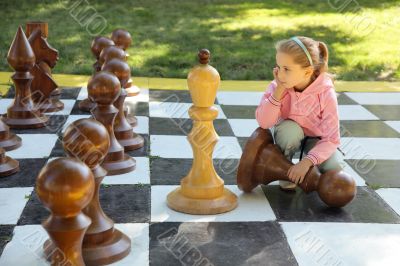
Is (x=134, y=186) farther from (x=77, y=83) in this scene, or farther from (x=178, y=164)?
(x=77, y=83)

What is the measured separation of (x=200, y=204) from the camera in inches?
76.1

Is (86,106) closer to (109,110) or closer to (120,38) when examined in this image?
(120,38)

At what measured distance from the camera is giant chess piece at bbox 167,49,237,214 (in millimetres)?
1922

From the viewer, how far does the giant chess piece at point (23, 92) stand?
2.61 metres

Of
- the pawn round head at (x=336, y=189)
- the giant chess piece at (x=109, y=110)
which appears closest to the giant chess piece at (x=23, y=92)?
the giant chess piece at (x=109, y=110)

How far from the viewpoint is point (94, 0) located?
22.9 ft

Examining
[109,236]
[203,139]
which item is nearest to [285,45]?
[203,139]

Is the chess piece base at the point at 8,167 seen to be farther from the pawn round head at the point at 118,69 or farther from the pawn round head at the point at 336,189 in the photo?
the pawn round head at the point at 336,189

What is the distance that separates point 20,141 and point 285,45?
1138mm

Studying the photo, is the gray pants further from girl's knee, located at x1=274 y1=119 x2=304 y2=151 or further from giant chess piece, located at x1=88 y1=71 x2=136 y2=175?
giant chess piece, located at x1=88 y1=71 x2=136 y2=175

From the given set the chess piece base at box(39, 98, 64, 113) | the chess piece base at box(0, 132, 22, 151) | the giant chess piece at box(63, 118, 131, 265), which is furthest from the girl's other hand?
the chess piece base at box(39, 98, 64, 113)

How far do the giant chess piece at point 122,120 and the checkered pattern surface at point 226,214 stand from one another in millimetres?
45

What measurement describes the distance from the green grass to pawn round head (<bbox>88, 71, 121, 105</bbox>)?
1.82 metres

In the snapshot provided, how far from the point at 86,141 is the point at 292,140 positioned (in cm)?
82
